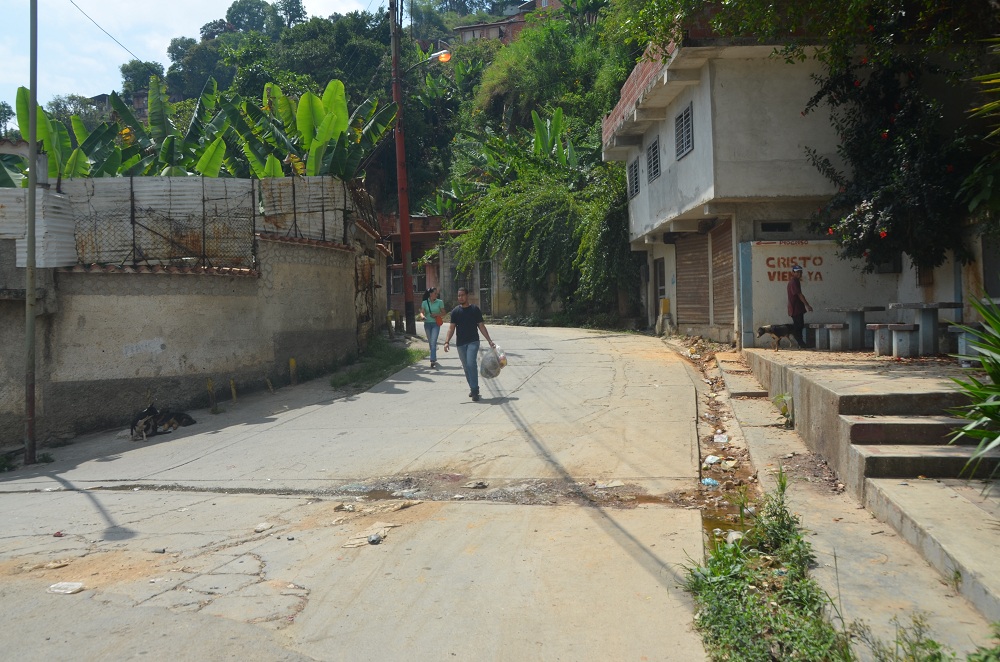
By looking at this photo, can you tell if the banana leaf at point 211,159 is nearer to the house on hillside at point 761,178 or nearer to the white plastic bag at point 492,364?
the white plastic bag at point 492,364

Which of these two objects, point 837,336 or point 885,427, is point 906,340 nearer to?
point 837,336

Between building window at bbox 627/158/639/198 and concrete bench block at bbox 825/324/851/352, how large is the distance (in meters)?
9.97

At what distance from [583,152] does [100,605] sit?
26520 millimetres

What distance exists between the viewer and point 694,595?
471 cm

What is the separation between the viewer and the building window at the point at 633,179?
21.7m

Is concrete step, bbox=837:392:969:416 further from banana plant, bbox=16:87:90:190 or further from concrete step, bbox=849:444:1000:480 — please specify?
banana plant, bbox=16:87:90:190

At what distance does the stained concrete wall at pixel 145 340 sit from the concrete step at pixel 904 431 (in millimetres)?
10825

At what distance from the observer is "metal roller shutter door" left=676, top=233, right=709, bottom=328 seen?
18.4 meters

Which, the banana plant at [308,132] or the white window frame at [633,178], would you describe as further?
the white window frame at [633,178]

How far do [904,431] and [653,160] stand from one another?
46.5 feet

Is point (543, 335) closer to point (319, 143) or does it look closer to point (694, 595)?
point (319, 143)

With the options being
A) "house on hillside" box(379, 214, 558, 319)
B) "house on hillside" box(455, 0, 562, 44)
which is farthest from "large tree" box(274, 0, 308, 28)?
"house on hillside" box(379, 214, 558, 319)

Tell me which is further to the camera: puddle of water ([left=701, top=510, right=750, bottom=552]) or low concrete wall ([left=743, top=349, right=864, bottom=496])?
low concrete wall ([left=743, top=349, right=864, bottom=496])

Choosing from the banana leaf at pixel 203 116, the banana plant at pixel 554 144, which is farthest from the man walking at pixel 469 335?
the banana plant at pixel 554 144
